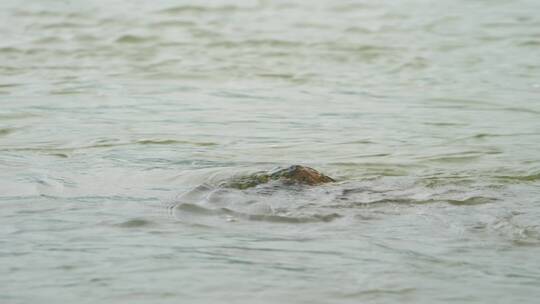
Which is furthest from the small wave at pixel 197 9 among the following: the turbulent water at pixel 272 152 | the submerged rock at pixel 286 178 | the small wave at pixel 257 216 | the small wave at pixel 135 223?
the small wave at pixel 135 223

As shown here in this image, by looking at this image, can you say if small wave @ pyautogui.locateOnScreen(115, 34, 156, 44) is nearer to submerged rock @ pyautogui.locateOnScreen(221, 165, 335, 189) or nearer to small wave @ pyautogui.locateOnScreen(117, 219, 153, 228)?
submerged rock @ pyautogui.locateOnScreen(221, 165, 335, 189)

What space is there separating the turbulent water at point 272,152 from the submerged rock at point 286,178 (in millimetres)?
62

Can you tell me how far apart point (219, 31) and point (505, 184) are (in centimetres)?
584

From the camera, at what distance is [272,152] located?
6.16 meters

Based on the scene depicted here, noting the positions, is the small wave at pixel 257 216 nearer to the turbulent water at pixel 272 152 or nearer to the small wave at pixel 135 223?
the turbulent water at pixel 272 152

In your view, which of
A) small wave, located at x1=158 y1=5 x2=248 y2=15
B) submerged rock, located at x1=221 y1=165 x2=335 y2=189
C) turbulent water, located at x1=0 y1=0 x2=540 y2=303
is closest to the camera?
turbulent water, located at x1=0 y1=0 x2=540 y2=303

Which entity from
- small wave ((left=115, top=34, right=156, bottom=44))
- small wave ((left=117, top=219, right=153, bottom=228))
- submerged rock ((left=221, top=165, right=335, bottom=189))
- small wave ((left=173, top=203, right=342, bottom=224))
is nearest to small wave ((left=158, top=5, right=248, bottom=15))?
small wave ((left=115, top=34, right=156, bottom=44))

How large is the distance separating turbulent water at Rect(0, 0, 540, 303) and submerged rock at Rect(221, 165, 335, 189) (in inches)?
2.4

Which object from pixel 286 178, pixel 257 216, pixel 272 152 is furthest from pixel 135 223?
pixel 272 152

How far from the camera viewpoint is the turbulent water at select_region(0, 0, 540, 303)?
3.83 m

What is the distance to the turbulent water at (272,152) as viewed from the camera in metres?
3.83

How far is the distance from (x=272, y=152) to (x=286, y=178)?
1.10 metres

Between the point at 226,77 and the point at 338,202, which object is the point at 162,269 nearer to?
the point at 338,202

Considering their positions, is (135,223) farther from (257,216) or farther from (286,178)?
(286,178)
